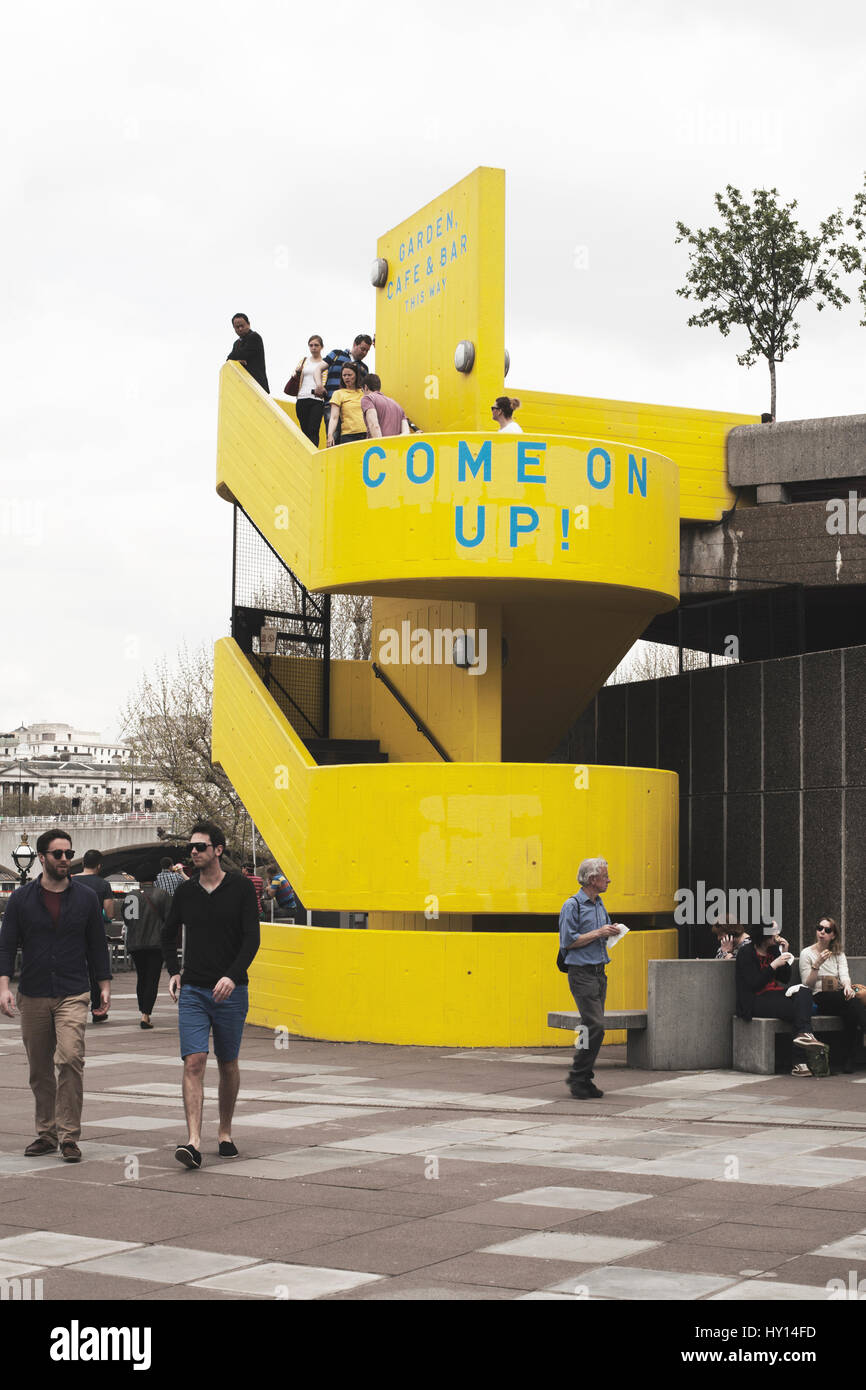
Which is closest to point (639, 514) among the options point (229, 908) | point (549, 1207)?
point (229, 908)

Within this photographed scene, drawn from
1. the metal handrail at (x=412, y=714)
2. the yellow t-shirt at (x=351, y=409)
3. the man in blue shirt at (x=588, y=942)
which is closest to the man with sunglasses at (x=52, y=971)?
the man in blue shirt at (x=588, y=942)

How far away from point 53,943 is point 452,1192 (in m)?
2.94

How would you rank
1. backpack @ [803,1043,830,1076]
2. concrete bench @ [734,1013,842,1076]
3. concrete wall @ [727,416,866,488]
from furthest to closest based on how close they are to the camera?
concrete wall @ [727,416,866,488], concrete bench @ [734,1013,842,1076], backpack @ [803,1043,830,1076]

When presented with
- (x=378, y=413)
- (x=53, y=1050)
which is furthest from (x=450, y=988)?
(x=378, y=413)

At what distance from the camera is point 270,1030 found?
57.3ft

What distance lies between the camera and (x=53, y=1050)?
983 cm

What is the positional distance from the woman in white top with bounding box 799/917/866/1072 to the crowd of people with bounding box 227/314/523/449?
5610 millimetres

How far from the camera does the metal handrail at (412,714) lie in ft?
58.1

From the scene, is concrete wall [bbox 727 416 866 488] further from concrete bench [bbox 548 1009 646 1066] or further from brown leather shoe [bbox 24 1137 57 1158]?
brown leather shoe [bbox 24 1137 57 1158]

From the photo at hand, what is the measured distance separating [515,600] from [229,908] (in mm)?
7867

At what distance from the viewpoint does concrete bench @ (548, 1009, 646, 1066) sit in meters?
13.0

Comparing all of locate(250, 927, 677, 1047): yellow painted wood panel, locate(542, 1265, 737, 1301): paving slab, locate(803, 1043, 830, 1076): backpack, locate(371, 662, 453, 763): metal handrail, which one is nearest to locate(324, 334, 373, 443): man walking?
locate(371, 662, 453, 763): metal handrail

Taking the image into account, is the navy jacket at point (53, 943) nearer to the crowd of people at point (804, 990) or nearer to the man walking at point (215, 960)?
the man walking at point (215, 960)

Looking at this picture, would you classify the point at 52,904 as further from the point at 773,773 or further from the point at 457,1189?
the point at 773,773
